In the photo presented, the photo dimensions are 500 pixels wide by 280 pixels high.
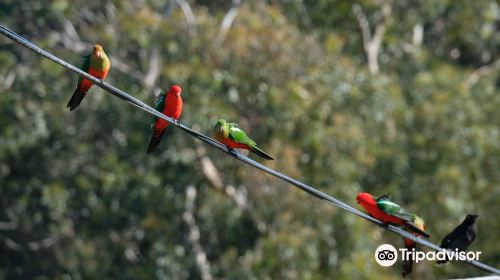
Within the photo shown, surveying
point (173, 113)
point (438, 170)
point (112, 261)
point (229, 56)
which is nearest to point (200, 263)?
point (112, 261)

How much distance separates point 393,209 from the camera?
9000mm

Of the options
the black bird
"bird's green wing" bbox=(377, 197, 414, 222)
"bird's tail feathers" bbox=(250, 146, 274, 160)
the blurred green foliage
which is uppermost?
the blurred green foliage

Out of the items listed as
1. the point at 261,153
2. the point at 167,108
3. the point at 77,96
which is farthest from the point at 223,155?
the point at 261,153

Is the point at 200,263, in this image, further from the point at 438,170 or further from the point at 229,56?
the point at 438,170

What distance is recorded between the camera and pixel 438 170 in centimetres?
2058

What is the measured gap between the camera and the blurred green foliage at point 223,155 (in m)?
17.7

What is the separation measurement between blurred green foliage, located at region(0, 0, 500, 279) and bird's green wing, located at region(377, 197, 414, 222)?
751 cm

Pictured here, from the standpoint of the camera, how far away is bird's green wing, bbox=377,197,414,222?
895 centimetres

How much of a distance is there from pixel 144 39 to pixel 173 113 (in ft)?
34.0

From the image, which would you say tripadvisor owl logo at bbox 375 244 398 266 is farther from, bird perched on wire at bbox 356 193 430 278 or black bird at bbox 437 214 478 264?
bird perched on wire at bbox 356 193 430 278

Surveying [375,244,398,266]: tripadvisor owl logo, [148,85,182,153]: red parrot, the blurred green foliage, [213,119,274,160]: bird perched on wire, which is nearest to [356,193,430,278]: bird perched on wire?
[213,119,274,160]: bird perched on wire

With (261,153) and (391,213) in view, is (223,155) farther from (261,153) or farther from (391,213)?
(261,153)

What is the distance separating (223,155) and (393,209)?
939cm

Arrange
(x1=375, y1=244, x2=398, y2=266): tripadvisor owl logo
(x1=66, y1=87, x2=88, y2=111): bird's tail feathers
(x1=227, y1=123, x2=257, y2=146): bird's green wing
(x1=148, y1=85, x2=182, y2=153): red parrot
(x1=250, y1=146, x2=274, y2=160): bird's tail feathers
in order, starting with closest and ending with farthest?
(x1=250, y1=146, x2=274, y2=160): bird's tail feathers
(x1=227, y1=123, x2=257, y2=146): bird's green wing
(x1=66, y1=87, x2=88, y2=111): bird's tail feathers
(x1=148, y1=85, x2=182, y2=153): red parrot
(x1=375, y1=244, x2=398, y2=266): tripadvisor owl logo
